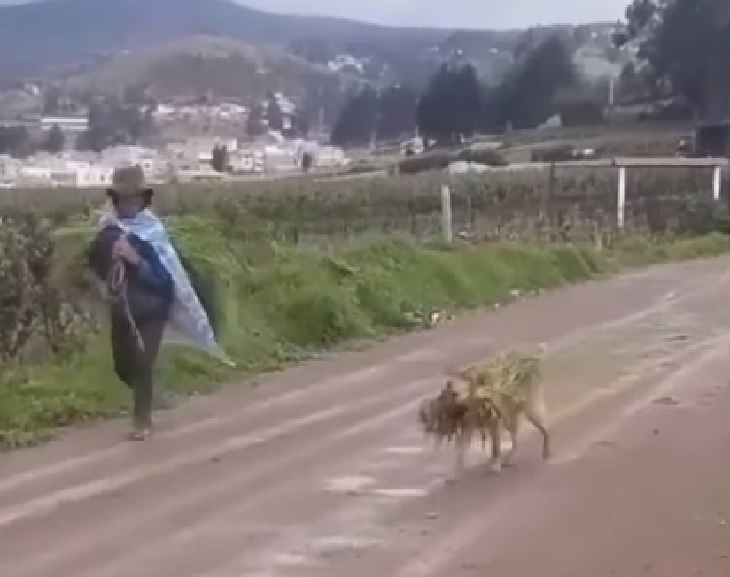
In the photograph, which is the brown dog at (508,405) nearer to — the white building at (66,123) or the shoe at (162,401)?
the shoe at (162,401)

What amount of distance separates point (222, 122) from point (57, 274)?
154 feet

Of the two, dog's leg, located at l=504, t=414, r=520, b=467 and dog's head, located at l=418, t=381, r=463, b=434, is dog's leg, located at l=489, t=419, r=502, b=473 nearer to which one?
dog's leg, located at l=504, t=414, r=520, b=467

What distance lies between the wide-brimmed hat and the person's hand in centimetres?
30

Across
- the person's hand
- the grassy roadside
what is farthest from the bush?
the person's hand

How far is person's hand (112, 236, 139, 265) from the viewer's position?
10523 mm

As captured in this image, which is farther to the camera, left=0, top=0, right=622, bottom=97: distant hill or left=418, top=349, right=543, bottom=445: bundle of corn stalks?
left=0, top=0, right=622, bottom=97: distant hill

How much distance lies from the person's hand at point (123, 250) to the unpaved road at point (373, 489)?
3.89ft

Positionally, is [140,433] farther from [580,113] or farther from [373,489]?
[580,113]

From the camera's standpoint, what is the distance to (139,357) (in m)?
10.9

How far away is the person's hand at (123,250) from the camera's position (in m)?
10.5

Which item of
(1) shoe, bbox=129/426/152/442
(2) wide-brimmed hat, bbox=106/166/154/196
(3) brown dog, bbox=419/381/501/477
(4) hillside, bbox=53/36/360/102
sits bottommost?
(4) hillside, bbox=53/36/360/102

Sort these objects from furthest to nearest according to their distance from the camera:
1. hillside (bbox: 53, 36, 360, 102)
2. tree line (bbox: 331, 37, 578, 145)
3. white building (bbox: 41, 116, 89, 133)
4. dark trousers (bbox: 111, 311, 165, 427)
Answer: tree line (bbox: 331, 37, 578, 145)
hillside (bbox: 53, 36, 360, 102)
white building (bbox: 41, 116, 89, 133)
dark trousers (bbox: 111, 311, 165, 427)

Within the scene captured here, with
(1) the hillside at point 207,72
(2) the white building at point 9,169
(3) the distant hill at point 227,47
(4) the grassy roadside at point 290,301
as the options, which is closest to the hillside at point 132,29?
(3) the distant hill at point 227,47

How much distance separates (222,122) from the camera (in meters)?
59.5
